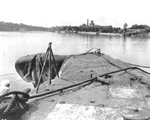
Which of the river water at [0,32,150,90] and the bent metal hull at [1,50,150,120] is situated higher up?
the bent metal hull at [1,50,150,120]

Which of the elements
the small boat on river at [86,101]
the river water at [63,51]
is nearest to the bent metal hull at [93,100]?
the small boat on river at [86,101]

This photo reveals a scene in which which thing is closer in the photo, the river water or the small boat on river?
the small boat on river

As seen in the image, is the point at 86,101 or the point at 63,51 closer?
the point at 86,101

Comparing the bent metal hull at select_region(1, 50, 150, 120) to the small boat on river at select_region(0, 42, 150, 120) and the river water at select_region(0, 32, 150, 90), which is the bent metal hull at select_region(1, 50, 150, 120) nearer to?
the small boat on river at select_region(0, 42, 150, 120)

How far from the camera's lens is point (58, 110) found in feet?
12.4

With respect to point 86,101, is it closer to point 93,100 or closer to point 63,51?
point 93,100

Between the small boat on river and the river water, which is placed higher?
the small boat on river

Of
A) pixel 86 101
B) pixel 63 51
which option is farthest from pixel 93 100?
pixel 63 51

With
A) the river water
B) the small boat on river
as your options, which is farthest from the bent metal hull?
the river water

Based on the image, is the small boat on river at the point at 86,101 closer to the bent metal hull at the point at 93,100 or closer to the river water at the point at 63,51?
the bent metal hull at the point at 93,100

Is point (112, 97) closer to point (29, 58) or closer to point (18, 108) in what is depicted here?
point (18, 108)

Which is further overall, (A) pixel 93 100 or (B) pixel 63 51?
(B) pixel 63 51

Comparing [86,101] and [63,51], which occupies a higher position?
[86,101]

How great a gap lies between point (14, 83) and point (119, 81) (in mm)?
15759
